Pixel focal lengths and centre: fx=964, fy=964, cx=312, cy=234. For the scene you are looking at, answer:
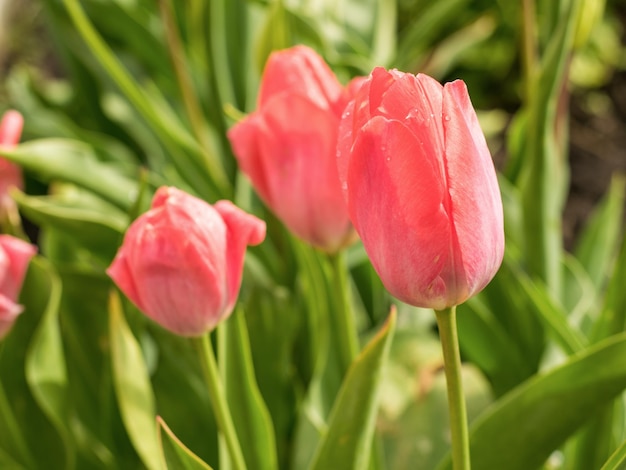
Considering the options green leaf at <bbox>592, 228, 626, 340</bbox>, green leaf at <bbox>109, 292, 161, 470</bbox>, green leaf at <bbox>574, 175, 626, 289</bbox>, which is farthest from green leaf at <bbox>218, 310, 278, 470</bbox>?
green leaf at <bbox>574, 175, 626, 289</bbox>

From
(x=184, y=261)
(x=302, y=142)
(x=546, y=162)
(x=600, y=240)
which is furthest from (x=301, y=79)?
(x=600, y=240)

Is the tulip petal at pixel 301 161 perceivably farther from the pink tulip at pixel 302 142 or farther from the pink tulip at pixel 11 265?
the pink tulip at pixel 11 265

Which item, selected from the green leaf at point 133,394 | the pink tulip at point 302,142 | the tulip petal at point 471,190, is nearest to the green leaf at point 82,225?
the green leaf at point 133,394

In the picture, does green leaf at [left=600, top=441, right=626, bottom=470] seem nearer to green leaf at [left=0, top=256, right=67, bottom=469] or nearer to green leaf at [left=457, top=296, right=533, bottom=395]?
green leaf at [left=457, top=296, right=533, bottom=395]

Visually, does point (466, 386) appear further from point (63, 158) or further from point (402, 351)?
point (63, 158)

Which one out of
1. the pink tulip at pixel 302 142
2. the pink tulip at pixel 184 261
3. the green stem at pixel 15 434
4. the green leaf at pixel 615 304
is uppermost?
the pink tulip at pixel 302 142

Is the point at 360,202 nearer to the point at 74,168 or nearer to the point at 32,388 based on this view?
the point at 32,388

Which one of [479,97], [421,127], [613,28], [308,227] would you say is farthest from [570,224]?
[421,127]
